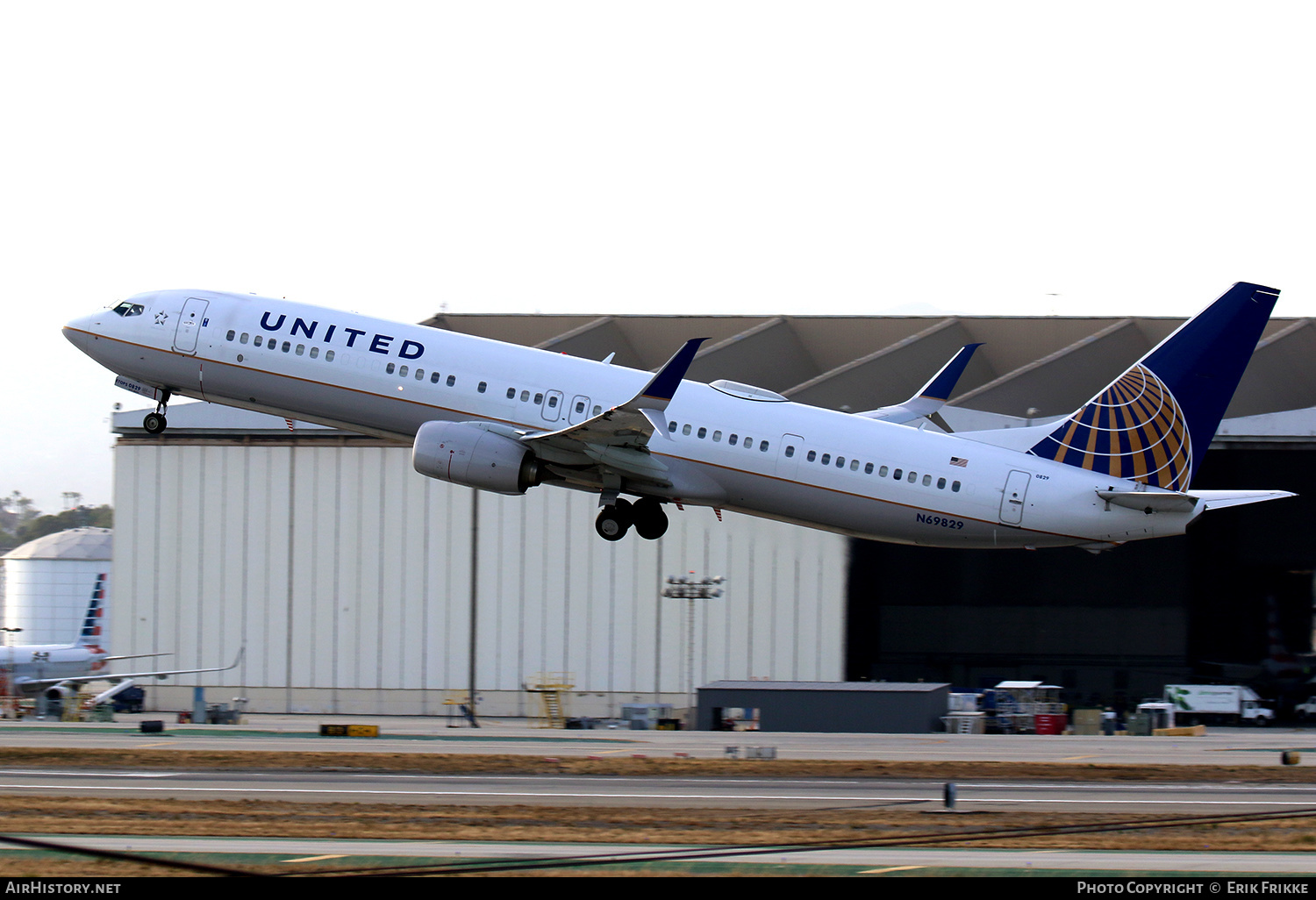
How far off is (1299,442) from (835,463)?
35.0 meters

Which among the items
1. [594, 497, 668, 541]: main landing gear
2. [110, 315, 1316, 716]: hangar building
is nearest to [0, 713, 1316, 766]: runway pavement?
[594, 497, 668, 541]: main landing gear

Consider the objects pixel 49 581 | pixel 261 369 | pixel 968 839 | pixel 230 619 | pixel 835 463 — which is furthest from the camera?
pixel 49 581

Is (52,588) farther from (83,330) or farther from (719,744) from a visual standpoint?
(719,744)

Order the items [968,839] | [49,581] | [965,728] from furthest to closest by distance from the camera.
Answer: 1. [49,581]
2. [965,728]
3. [968,839]

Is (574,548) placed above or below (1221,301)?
below

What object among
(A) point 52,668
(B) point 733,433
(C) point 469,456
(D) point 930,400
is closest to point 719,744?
(B) point 733,433

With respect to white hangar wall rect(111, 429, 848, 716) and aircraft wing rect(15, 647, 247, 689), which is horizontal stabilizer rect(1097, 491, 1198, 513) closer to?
white hangar wall rect(111, 429, 848, 716)

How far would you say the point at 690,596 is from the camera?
2400 inches

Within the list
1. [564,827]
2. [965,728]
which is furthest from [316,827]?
[965,728]

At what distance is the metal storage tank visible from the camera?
11850cm

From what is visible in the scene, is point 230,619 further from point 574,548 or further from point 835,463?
point 835,463

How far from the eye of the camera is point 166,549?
66.3m

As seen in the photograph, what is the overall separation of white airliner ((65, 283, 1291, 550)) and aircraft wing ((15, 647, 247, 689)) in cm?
2965

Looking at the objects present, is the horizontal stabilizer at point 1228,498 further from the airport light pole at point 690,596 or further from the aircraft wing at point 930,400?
the airport light pole at point 690,596
